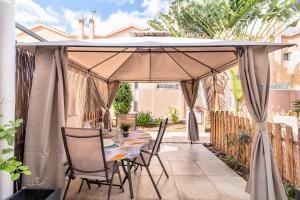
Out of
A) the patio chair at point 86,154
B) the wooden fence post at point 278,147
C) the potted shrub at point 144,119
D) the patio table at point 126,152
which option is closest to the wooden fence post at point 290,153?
the wooden fence post at point 278,147

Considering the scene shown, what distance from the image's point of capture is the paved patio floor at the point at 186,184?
3888 millimetres

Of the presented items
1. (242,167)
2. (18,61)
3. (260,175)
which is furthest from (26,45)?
(242,167)

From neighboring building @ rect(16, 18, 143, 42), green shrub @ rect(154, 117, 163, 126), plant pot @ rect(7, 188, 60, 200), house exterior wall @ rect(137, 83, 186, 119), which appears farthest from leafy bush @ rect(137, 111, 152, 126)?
plant pot @ rect(7, 188, 60, 200)

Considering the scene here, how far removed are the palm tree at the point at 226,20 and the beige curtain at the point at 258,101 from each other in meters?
4.56

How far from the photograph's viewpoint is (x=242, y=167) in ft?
17.8

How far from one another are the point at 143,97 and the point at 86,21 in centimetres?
654

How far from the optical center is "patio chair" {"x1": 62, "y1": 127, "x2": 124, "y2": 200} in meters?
3.22

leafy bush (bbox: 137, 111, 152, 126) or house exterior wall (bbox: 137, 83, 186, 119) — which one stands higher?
house exterior wall (bbox: 137, 83, 186, 119)

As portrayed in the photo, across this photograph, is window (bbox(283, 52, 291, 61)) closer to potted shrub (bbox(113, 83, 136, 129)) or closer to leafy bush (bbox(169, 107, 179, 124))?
leafy bush (bbox(169, 107, 179, 124))

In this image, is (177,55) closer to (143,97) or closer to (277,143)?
(277,143)

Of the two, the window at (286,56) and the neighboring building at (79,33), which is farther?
the neighboring building at (79,33)

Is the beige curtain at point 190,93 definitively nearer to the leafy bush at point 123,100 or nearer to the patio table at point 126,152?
the patio table at point 126,152

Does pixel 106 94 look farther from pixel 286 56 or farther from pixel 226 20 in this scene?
pixel 286 56

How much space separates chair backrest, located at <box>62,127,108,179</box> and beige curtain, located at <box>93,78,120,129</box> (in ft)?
Result: 14.4
